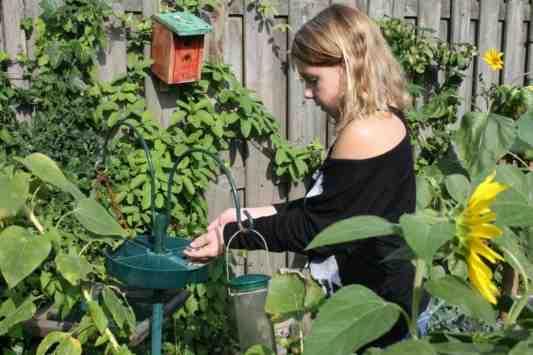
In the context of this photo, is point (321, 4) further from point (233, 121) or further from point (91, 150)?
point (91, 150)

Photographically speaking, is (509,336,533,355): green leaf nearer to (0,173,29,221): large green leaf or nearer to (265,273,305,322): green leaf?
(265,273,305,322): green leaf

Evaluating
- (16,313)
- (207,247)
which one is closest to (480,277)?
(16,313)

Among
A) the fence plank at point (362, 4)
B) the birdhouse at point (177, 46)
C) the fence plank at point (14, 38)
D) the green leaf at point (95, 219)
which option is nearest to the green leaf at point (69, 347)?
the green leaf at point (95, 219)

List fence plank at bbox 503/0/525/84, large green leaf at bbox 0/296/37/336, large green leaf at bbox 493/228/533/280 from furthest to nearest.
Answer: fence plank at bbox 503/0/525/84, large green leaf at bbox 0/296/37/336, large green leaf at bbox 493/228/533/280

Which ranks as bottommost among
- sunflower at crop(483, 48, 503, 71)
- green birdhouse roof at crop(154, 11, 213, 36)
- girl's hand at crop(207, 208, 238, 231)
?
girl's hand at crop(207, 208, 238, 231)

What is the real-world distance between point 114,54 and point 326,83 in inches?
61.7

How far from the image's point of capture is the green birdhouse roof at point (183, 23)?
3525 mm

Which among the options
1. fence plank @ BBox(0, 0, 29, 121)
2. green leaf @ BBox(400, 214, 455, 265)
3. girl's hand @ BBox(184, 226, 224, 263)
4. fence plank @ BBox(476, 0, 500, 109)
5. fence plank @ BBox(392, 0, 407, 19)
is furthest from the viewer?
fence plank @ BBox(476, 0, 500, 109)

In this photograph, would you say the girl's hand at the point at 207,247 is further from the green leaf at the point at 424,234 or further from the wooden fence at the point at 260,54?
the wooden fence at the point at 260,54

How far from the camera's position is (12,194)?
149 cm

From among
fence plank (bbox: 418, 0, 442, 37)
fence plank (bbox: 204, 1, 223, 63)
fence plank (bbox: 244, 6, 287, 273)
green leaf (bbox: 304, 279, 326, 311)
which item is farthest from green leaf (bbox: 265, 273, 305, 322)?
fence plank (bbox: 418, 0, 442, 37)

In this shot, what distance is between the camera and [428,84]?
5.25 metres

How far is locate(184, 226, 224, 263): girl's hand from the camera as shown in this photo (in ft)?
6.87

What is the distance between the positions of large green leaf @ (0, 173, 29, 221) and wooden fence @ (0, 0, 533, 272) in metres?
2.07
